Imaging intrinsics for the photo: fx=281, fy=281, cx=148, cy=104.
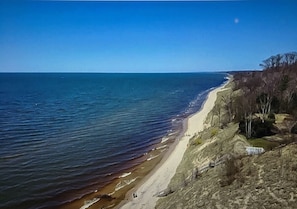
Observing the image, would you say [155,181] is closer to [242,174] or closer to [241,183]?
[242,174]

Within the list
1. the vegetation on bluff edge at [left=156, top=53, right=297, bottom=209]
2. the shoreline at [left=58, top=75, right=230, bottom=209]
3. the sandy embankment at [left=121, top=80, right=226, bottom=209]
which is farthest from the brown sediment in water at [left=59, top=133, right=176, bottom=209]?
the vegetation on bluff edge at [left=156, top=53, right=297, bottom=209]

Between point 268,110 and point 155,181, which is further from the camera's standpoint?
point 268,110

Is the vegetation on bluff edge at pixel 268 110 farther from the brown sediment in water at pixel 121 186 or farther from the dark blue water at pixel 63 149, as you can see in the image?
the dark blue water at pixel 63 149

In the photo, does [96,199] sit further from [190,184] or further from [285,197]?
[285,197]

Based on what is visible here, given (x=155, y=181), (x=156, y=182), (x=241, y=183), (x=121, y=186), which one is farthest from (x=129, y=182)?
(x=241, y=183)

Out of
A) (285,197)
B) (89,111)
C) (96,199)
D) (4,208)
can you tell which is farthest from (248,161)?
(89,111)

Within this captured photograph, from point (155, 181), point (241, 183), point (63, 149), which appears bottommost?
point (155, 181)

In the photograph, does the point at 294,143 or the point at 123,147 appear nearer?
the point at 294,143

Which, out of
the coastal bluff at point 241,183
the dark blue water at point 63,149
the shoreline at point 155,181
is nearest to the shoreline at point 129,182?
the shoreline at point 155,181
